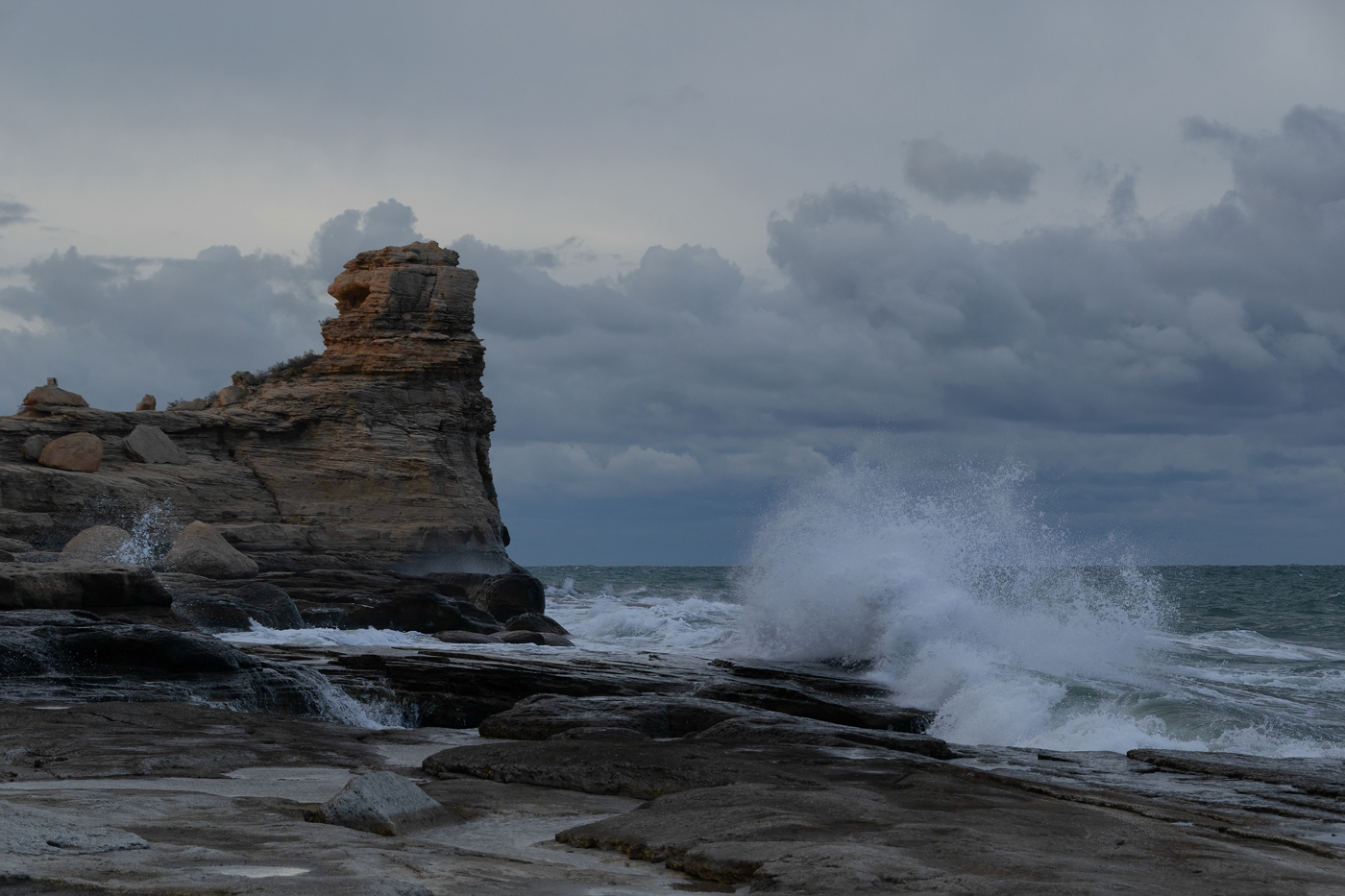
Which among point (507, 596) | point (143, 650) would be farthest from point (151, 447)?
point (143, 650)

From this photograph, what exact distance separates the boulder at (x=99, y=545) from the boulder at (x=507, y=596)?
7.27m

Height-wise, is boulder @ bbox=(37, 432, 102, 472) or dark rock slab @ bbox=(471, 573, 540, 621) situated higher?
boulder @ bbox=(37, 432, 102, 472)

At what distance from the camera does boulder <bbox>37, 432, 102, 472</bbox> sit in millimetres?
26219

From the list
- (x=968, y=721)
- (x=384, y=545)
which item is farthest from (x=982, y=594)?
(x=384, y=545)

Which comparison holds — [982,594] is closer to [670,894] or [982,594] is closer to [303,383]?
[670,894]

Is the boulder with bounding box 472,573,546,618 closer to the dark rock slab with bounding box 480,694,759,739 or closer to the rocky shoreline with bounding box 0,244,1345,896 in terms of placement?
the rocky shoreline with bounding box 0,244,1345,896

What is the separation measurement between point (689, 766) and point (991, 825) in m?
1.90

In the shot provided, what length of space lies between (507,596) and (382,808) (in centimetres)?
1931

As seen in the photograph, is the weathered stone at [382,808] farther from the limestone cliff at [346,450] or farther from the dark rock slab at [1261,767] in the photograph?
the limestone cliff at [346,450]

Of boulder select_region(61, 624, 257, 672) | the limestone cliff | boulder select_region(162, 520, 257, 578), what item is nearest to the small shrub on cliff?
the limestone cliff

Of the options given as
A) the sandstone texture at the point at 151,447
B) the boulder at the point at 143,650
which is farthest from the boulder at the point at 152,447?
the boulder at the point at 143,650

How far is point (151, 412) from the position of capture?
95.0 ft

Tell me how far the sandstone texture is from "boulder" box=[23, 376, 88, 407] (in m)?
1.81

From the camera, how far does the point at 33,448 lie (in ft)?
86.6
